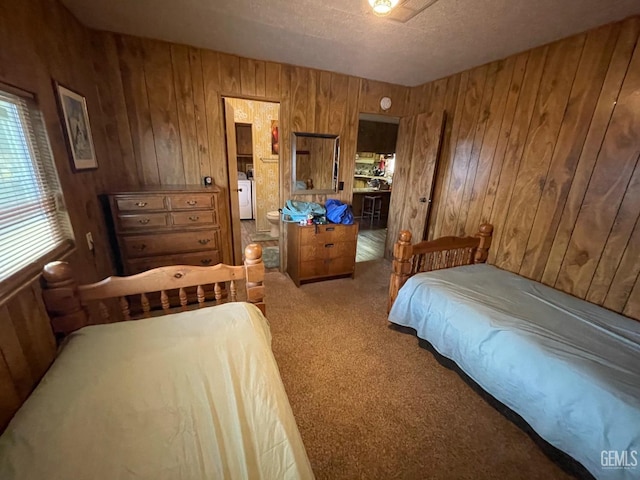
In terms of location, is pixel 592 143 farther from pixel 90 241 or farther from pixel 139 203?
pixel 90 241

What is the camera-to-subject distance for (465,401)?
1609mm

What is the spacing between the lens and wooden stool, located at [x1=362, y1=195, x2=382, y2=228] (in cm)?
A: 580

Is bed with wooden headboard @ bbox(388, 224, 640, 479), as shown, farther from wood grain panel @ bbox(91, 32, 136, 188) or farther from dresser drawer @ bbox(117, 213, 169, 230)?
wood grain panel @ bbox(91, 32, 136, 188)

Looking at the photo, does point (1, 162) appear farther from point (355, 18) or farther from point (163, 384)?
point (355, 18)

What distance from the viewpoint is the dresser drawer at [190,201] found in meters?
2.17

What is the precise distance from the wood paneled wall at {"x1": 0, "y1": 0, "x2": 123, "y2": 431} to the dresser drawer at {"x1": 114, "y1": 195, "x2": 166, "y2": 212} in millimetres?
167

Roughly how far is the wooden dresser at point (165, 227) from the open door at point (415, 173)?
237 centimetres

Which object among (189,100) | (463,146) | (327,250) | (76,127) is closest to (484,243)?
(463,146)

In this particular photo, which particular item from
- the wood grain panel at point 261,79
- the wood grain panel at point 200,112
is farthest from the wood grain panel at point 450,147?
the wood grain panel at point 200,112

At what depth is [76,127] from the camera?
1.75 metres

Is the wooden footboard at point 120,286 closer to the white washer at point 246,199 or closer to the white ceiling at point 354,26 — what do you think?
the white ceiling at point 354,26

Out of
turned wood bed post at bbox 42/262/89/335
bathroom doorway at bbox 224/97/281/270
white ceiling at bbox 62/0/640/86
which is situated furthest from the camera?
bathroom doorway at bbox 224/97/281/270

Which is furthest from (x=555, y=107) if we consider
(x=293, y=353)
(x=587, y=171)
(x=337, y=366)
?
(x=293, y=353)

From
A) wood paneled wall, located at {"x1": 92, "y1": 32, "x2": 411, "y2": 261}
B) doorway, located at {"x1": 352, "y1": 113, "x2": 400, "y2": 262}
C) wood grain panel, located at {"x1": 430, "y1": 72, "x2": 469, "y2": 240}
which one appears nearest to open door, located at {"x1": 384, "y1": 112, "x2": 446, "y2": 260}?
wood grain panel, located at {"x1": 430, "y1": 72, "x2": 469, "y2": 240}
